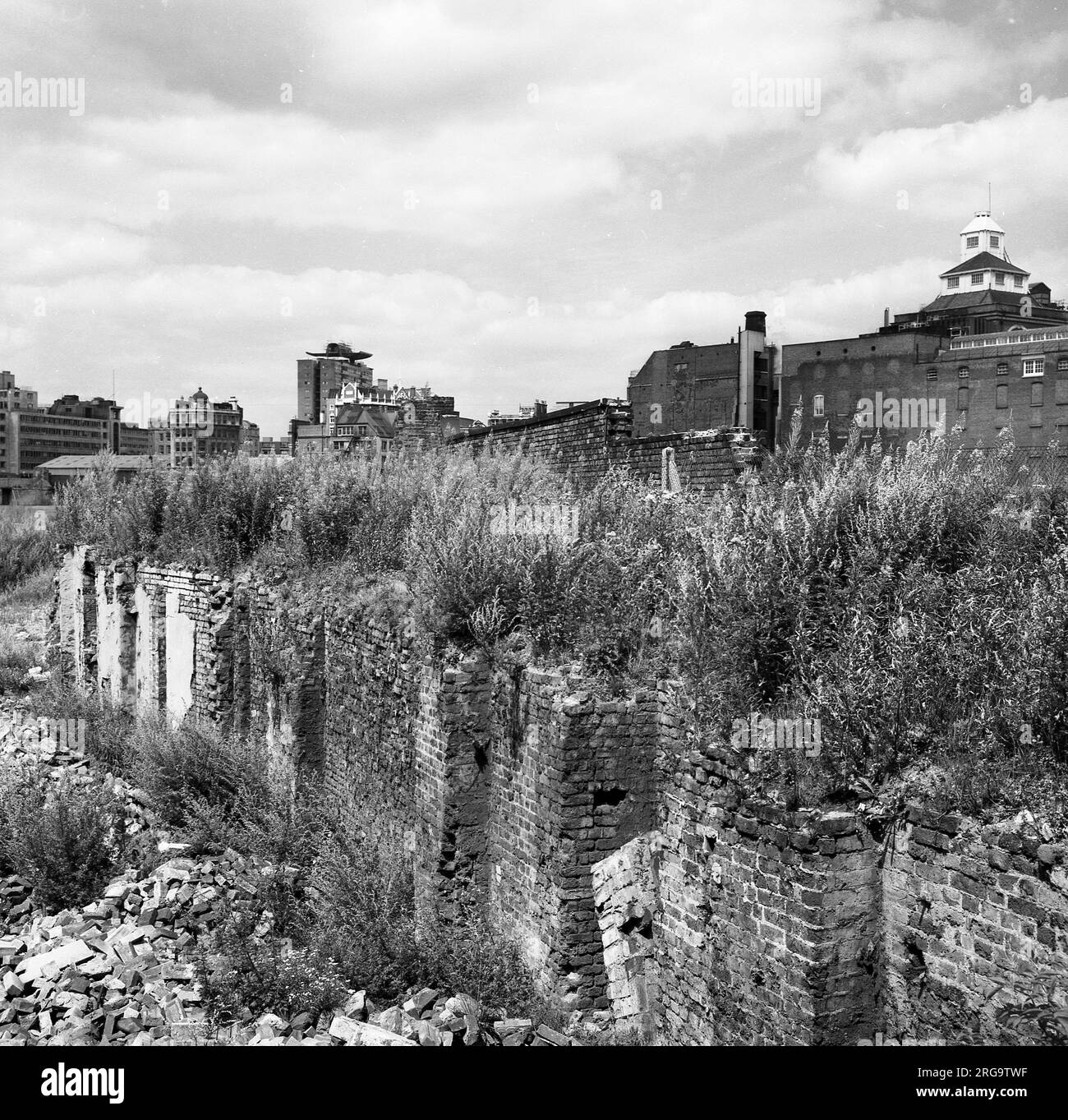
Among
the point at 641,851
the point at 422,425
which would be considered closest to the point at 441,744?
the point at 641,851

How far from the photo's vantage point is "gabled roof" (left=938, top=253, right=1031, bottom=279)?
89562mm

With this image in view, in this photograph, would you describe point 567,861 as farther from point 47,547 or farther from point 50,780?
point 47,547

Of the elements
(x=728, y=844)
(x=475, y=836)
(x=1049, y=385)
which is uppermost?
(x=1049, y=385)

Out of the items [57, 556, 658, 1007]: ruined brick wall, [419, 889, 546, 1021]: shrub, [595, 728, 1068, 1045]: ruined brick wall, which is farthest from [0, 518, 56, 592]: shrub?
[595, 728, 1068, 1045]: ruined brick wall

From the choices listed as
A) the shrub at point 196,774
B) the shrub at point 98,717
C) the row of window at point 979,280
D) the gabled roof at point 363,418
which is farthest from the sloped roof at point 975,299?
the shrub at point 196,774

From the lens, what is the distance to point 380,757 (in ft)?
30.0

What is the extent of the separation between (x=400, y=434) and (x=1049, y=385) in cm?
3623

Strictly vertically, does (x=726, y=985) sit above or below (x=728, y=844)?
below

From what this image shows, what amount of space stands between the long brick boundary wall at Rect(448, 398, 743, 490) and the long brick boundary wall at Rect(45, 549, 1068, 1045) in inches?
186

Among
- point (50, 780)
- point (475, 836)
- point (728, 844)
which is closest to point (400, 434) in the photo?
point (50, 780)

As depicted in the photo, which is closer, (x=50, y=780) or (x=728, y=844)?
(x=728, y=844)

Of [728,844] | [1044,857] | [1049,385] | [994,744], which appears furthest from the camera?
[1049,385]

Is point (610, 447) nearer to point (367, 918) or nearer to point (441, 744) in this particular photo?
point (441, 744)

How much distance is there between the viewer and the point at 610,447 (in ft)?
47.1
